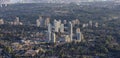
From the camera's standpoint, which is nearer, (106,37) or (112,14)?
(106,37)

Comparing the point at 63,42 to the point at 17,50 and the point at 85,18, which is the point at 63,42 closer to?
the point at 17,50

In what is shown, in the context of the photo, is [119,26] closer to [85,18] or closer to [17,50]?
[85,18]

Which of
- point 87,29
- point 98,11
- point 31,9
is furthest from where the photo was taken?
point 31,9

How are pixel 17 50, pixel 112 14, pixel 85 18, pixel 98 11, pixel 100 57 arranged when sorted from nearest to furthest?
pixel 100 57 < pixel 17 50 < pixel 85 18 < pixel 112 14 < pixel 98 11

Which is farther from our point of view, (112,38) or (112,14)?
(112,14)

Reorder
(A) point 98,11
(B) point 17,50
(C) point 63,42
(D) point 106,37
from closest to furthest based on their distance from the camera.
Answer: (B) point 17,50 < (C) point 63,42 < (D) point 106,37 < (A) point 98,11

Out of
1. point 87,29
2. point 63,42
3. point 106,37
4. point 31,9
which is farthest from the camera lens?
point 31,9

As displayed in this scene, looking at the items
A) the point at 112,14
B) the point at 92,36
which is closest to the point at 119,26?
the point at 92,36

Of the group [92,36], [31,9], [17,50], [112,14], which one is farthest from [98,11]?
[17,50]
